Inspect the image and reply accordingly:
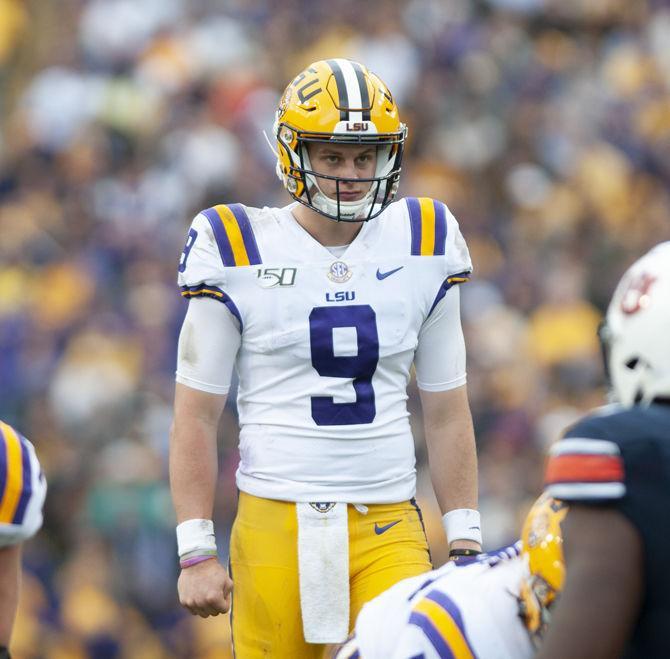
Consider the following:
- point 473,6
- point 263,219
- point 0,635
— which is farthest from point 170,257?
point 0,635

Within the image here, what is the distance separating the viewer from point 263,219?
4105 mm

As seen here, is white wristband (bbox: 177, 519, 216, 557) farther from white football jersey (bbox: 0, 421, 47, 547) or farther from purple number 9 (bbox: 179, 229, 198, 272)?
white football jersey (bbox: 0, 421, 47, 547)

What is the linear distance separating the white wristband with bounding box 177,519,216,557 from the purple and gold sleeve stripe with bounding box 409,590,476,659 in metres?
1.13

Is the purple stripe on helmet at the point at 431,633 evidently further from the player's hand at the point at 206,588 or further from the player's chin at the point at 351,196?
the player's chin at the point at 351,196

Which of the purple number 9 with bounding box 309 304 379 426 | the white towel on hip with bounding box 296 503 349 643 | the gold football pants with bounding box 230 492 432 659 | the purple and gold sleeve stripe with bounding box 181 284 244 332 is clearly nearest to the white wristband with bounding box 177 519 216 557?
the gold football pants with bounding box 230 492 432 659

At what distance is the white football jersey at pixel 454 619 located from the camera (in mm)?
2820

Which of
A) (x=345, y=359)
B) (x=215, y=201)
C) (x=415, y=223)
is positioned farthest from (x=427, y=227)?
(x=215, y=201)

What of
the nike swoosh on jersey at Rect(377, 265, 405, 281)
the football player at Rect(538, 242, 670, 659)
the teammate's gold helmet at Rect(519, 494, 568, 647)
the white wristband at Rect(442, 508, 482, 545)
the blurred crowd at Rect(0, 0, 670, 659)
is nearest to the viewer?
the football player at Rect(538, 242, 670, 659)

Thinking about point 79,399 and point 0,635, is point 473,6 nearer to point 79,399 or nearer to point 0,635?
point 79,399

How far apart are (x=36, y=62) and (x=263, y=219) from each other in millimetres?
8193

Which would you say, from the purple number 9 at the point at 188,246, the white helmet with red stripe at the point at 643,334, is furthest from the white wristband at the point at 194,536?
the white helmet with red stripe at the point at 643,334

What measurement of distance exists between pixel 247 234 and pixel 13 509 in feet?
4.11

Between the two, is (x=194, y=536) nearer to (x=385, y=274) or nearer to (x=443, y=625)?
(x=385, y=274)

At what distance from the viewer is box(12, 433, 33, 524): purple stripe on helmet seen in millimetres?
3057
